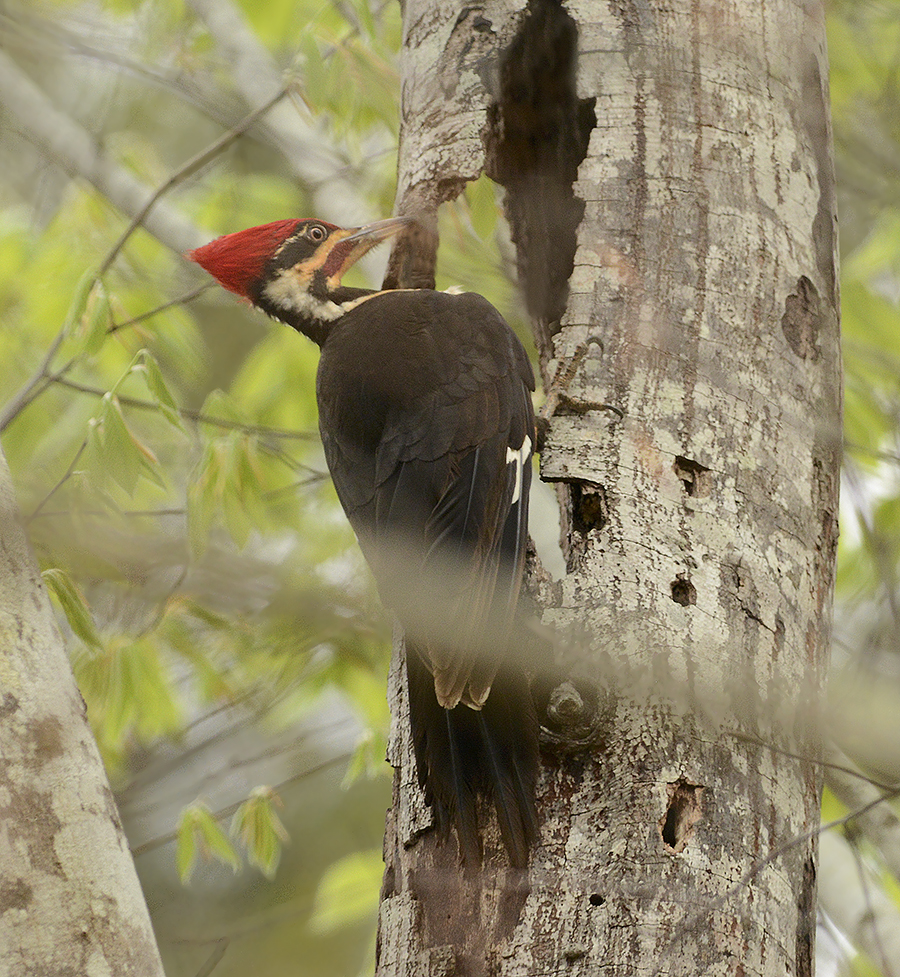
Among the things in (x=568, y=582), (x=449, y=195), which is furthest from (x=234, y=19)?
(x=568, y=582)

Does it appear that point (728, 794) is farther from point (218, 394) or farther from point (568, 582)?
point (218, 394)

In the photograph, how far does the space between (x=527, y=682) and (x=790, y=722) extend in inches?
16.7

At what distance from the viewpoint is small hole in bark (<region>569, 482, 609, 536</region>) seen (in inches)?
66.6

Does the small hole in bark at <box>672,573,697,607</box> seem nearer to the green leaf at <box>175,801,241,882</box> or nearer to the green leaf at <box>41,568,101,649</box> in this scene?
the green leaf at <box>41,568,101,649</box>

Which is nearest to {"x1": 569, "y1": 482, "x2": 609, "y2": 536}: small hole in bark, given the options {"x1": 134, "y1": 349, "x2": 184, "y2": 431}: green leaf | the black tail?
the black tail

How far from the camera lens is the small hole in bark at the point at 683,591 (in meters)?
1.60

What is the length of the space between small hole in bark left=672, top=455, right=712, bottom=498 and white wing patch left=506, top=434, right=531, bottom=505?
1.07ft

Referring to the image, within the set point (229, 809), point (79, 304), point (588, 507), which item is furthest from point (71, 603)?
point (229, 809)

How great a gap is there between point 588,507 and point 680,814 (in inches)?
19.0

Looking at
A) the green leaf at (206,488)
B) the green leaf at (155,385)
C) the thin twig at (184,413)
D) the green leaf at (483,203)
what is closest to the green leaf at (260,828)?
the green leaf at (206,488)

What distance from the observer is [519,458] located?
1.99 meters

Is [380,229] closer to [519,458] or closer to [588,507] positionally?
A: [519,458]

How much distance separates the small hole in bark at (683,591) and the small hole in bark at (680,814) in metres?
0.26

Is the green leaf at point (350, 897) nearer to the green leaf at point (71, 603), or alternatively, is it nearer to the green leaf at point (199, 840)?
the green leaf at point (199, 840)
